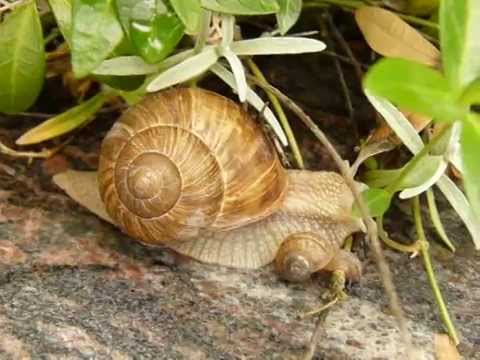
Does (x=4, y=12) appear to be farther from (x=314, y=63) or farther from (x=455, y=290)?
(x=455, y=290)

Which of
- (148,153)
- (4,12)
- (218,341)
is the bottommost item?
(218,341)

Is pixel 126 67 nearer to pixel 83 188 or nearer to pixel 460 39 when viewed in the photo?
pixel 83 188

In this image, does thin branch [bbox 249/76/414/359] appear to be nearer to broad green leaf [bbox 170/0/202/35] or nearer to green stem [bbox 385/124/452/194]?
green stem [bbox 385/124/452/194]

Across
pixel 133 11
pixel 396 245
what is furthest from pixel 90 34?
pixel 396 245

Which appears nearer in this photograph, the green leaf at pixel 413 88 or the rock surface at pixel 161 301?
the green leaf at pixel 413 88

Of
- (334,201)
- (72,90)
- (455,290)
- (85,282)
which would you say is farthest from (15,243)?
(455,290)

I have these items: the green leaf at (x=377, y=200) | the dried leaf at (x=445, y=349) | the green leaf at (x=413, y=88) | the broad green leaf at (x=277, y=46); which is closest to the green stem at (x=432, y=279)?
the dried leaf at (x=445, y=349)

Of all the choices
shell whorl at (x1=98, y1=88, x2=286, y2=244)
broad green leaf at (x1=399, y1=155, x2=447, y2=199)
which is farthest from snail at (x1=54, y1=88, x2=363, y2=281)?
broad green leaf at (x1=399, y1=155, x2=447, y2=199)

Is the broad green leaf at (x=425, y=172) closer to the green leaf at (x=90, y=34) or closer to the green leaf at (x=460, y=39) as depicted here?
the green leaf at (x=460, y=39)
